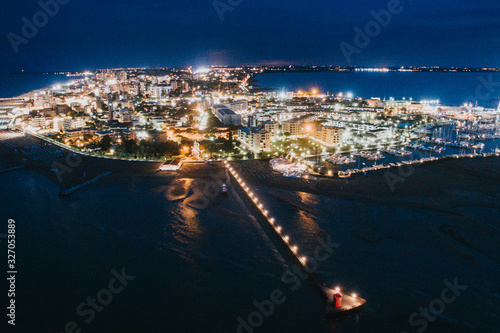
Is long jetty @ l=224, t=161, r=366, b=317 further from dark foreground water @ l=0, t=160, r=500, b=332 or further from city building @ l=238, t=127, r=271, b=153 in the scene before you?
city building @ l=238, t=127, r=271, b=153

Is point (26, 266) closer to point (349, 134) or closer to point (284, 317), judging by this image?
point (284, 317)

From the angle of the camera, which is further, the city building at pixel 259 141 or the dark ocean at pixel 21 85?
the dark ocean at pixel 21 85

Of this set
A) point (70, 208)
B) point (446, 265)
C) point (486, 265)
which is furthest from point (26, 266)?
point (486, 265)

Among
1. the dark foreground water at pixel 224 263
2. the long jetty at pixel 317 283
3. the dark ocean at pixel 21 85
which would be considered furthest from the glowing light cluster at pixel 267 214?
the dark ocean at pixel 21 85

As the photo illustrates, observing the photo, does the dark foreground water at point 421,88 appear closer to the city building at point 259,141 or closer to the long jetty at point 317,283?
the city building at point 259,141

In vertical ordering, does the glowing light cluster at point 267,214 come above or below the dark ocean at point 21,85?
below

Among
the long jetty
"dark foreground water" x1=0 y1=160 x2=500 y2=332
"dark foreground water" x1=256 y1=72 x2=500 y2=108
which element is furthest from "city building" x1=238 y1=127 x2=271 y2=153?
"dark foreground water" x1=256 y1=72 x2=500 y2=108
